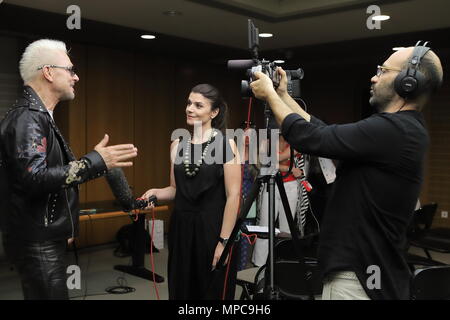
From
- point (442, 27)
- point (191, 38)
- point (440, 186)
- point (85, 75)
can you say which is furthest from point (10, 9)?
point (440, 186)

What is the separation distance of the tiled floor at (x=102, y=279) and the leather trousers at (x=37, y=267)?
2200mm

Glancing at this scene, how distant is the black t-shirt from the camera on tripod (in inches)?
9.5

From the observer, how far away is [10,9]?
12.5 feet

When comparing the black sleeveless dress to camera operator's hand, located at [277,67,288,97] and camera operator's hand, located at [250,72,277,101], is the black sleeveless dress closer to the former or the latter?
camera operator's hand, located at [277,67,288,97]

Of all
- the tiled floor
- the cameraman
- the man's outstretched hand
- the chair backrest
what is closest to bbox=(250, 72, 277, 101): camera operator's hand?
the cameraman

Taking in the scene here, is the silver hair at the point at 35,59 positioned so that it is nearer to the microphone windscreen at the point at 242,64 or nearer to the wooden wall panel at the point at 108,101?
the microphone windscreen at the point at 242,64

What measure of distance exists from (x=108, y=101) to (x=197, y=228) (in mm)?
3721

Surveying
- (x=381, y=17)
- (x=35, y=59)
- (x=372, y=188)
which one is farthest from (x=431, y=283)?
(x=381, y=17)

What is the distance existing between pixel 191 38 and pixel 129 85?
1.10 metres

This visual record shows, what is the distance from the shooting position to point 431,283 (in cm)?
188

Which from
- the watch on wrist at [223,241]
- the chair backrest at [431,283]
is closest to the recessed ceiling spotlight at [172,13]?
the watch on wrist at [223,241]

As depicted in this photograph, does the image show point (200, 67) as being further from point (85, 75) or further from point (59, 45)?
point (59, 45)

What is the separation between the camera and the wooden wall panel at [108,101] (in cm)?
529

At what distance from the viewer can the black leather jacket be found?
4.54 feet
